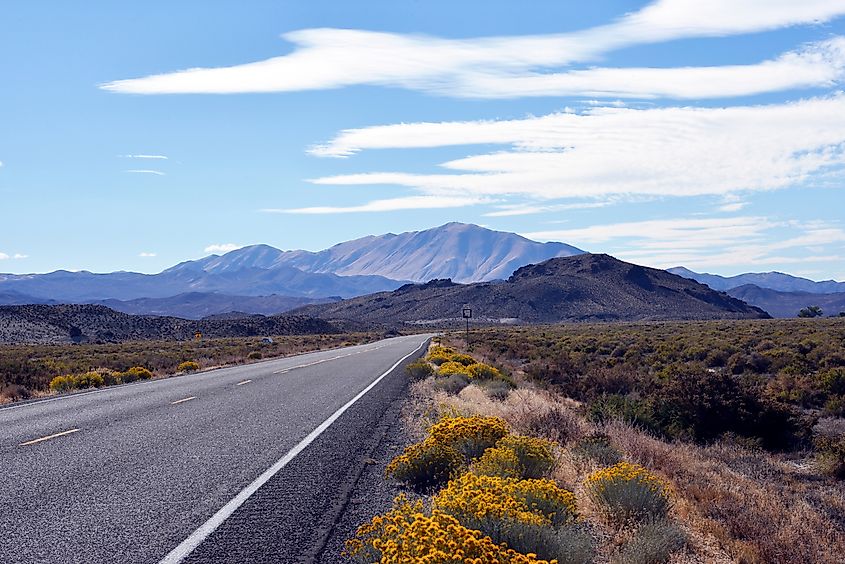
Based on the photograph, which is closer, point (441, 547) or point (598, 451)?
point (441, 547)

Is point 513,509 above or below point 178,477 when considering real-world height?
above

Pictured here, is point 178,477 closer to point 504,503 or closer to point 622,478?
point 504,503

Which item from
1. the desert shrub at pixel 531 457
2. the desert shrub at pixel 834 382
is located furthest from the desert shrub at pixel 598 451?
the desert shrub at pixel 834 382

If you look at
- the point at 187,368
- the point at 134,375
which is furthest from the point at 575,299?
the point at 134,375

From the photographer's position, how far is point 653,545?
5.42 meters

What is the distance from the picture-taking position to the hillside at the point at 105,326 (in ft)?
267

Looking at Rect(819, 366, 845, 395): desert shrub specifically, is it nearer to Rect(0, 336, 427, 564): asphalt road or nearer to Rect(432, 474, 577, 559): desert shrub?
Rect(0, 336, 427, 564): asphalt road

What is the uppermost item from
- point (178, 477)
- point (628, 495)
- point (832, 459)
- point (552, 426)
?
point (628, 495)

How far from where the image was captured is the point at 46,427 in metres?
12.5

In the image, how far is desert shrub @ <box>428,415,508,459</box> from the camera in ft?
29.1

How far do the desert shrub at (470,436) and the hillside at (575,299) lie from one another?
120 meters

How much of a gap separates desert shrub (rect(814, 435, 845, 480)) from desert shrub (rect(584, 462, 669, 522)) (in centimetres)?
629

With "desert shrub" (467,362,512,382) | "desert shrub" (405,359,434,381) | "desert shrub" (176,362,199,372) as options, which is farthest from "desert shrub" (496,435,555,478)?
"desert shrub" (176,362,199,372)

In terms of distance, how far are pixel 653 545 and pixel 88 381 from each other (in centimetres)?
2248
